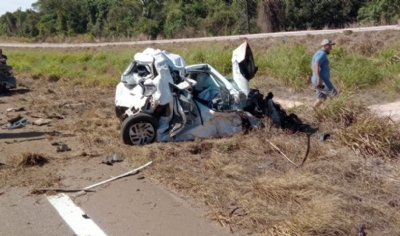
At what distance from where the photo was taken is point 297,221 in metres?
4.71

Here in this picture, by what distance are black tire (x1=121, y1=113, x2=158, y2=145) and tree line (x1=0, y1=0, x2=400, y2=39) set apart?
2370 centimetres

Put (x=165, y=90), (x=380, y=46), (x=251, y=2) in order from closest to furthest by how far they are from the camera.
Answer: (x=165, y=90), (x=380, y=46), (x=251, y=2)

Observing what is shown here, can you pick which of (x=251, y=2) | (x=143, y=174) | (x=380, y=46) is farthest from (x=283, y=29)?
(x=143, y=174)

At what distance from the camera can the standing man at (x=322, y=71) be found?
930 cm

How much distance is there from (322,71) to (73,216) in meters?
5.85

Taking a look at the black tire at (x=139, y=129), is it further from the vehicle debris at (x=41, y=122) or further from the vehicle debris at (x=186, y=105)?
the vehicle debris at (x=41, y=122)

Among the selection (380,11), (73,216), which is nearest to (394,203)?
(73,216)

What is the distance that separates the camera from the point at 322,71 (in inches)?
371

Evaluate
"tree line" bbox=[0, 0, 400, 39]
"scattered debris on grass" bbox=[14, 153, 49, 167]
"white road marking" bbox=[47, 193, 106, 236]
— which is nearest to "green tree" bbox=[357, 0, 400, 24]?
"tree line" bbox=[0, 0, 400, 39]

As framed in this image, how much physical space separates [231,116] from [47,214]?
12.6 ft

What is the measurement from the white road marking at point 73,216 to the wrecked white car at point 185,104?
93.4 inches

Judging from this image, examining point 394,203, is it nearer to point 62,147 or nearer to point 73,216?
point 73,216

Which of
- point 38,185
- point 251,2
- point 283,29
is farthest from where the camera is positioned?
point 251,2

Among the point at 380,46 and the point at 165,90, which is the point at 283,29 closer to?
the point at 380,46
